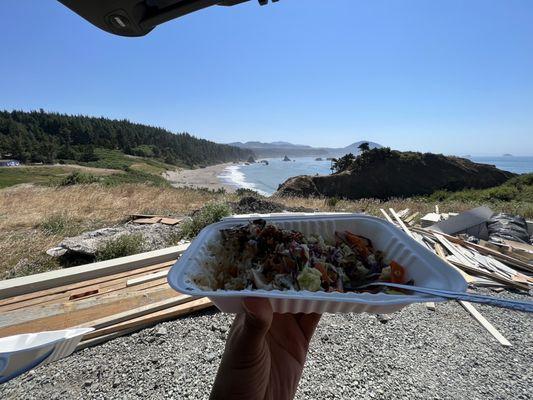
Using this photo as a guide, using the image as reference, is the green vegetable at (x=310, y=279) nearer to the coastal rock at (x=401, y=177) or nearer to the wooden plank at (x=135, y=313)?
the wooden plank at (x=135, y=313)

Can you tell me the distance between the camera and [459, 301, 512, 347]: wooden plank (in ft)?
11.9

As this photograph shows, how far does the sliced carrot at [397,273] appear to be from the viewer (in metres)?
1.35

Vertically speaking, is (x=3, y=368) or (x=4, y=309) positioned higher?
(x=3, y=368)

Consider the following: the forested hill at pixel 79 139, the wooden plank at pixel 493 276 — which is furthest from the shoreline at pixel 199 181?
the wooden plank at pixel 493 276

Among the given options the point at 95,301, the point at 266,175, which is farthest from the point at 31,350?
the point at 266,175

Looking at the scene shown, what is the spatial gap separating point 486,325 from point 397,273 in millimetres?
3661

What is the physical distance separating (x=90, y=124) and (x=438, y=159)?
98374 millimetres

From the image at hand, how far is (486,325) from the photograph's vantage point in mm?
3906

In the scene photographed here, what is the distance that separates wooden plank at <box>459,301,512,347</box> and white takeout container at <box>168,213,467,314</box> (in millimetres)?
2750

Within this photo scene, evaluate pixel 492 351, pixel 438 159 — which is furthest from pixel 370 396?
pixel 438 159

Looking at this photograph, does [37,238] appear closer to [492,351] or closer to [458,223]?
[492,351]

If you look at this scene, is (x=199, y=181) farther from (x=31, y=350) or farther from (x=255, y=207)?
(x=31, y=350)

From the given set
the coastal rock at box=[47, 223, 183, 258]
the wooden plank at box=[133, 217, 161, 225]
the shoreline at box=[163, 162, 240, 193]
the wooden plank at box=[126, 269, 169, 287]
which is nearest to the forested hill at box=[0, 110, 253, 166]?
the shoreline at box=[163, 162, 240, 193]

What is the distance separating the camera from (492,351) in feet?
11.2
